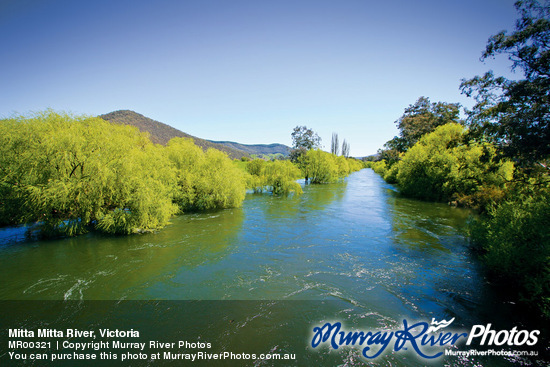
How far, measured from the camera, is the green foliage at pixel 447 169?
24969mm

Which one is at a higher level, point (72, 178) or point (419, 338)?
point (72, 178)

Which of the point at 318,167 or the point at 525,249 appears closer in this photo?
the point at 525,249

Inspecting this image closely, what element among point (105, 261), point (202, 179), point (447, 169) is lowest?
point (105, 261)

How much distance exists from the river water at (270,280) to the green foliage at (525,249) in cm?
98

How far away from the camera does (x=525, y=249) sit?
26.3 feet

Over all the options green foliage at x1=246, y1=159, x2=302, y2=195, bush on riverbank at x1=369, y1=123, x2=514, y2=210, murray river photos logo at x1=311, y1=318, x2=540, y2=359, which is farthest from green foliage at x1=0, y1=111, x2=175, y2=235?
bush on riverbank at x1=369, y1=123, x2=514, y2=210

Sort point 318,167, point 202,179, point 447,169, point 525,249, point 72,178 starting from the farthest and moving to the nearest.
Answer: point 318,167
point 447,169
point 202,179
point 72,178
point 525,249

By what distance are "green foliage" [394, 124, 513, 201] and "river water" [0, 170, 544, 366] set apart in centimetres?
1134

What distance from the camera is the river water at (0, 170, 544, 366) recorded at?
24.6 ft

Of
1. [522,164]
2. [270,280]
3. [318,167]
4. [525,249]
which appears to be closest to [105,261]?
[270,280]

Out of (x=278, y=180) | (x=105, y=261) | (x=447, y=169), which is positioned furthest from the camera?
(x=278, y=180)

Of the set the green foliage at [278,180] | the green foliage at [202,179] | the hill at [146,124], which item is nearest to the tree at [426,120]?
the green foliage at [278,180]

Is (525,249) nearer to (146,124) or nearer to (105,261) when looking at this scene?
(105,261)

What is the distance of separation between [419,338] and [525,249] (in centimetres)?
498
